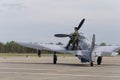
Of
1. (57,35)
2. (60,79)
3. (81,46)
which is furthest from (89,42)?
(60,79)

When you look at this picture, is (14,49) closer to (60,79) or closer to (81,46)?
(81,46)

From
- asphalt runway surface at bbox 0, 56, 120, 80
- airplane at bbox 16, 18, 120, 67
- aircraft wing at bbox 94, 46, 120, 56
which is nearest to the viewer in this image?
asphalt runway surface at bbox 0, 56, 120, 80

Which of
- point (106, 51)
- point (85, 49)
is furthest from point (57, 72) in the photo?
point (106, 51)

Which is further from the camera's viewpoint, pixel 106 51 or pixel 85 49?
pixel 106 51

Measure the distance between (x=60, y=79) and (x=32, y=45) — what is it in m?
23.3

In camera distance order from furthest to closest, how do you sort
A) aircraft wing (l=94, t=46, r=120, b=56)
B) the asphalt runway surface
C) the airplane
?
aircraft wing (l=94, t=46, r=120, b=56)
the airplane
the asphalt runway surface

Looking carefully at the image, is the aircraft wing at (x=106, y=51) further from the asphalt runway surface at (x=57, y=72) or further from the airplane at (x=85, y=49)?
the asphalt runway surface at (x=57, y=72)

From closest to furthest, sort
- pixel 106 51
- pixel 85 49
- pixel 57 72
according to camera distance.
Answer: pixel 57 72
pixel 85 49
pixel 106 51

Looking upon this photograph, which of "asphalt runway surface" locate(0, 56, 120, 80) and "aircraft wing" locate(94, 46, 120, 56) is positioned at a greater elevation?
"aircraft wing" locate(94, 46, 120, 56)

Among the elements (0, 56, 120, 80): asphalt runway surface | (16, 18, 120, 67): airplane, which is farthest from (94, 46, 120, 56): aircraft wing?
(0, 56, 120, 80): asphalt runway surface

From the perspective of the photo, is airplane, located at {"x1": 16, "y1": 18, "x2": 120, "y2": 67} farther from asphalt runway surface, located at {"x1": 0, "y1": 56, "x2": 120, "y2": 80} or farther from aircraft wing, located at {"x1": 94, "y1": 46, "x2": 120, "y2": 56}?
asphalt runway surface, located at {"x1": 0, "y1": 56, "x2": 120, "y2": 80}

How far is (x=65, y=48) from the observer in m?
44.5

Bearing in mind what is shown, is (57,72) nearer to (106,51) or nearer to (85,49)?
(85,49)

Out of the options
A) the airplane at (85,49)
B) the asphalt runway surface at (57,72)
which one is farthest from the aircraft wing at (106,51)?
the asphalt runway surface at (57,72)
